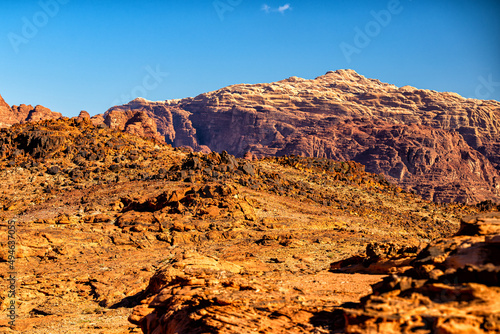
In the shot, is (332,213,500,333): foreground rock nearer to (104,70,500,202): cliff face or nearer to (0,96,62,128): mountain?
(104,70,500,202): cliff face

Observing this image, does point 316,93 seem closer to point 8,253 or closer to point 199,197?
point 199,197

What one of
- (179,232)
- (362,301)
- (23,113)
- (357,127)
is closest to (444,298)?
(362,301)

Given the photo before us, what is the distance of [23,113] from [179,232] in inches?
3996

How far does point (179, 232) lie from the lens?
28875 millimetres

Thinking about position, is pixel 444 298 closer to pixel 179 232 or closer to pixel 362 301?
pixel 362 301

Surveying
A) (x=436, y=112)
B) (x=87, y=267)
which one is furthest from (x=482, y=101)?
(x=87, y=267)

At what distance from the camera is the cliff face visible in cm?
10669

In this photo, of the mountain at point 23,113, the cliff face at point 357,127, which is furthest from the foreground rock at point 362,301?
the mountain at point 23,113

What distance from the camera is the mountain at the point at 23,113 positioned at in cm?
10878

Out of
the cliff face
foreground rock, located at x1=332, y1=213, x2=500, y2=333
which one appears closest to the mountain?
the cliff face

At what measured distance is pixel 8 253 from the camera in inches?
951

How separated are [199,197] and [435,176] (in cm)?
8581

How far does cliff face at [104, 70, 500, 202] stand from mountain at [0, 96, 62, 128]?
23.5 meters

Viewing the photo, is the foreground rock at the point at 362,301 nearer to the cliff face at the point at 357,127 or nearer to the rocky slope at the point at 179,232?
the rocky slope at the point at 179,232
